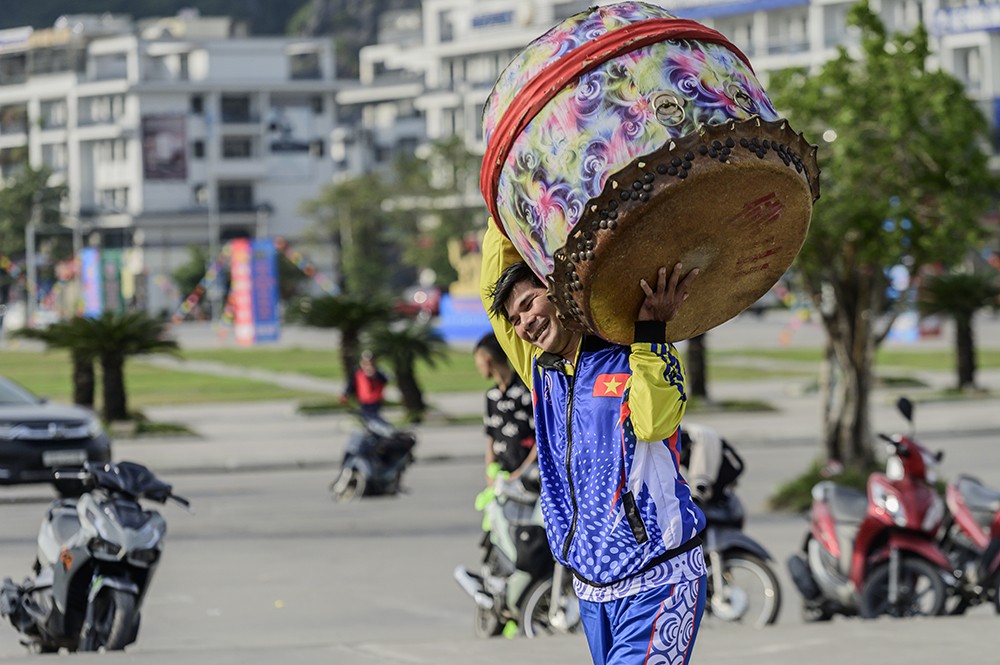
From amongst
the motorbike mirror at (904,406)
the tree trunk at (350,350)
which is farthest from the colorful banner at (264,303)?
the motorbike mirror at (904,406)

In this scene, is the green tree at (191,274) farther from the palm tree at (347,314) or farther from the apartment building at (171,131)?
the palm tree at (347,314)

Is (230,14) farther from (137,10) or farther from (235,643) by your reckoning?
(235,643)

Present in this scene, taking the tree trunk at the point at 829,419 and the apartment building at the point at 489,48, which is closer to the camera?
the tree trunk at the point at 829,419

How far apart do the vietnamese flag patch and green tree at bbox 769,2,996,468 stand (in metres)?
10.1

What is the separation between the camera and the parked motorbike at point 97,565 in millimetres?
7621

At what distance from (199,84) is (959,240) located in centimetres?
9962

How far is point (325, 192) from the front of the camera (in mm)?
95438

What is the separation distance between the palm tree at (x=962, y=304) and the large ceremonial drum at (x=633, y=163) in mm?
25992

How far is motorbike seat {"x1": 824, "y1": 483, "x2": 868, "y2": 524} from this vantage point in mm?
9336

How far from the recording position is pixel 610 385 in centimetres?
455

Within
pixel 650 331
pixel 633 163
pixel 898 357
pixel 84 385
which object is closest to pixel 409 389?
pixel 84 385

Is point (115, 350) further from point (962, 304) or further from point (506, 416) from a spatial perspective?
point (506, 416)

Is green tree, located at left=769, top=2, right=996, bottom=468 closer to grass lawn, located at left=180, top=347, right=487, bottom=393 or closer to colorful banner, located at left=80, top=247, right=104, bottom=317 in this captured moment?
grass lawn, located at left=180, top=347, right=487, bottom=393

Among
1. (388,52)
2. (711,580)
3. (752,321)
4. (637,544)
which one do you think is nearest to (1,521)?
(711,580)
